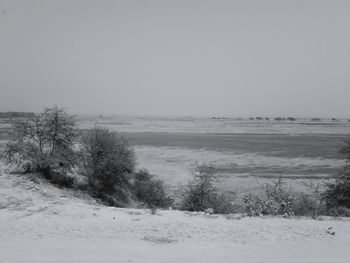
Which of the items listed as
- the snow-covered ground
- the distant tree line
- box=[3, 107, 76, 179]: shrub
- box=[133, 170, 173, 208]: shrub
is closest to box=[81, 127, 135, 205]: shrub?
the distant tree line

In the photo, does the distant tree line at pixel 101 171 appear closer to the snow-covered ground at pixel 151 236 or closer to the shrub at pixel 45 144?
the shrub at pixel 45 144

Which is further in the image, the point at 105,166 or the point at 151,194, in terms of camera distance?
the point at 151,194

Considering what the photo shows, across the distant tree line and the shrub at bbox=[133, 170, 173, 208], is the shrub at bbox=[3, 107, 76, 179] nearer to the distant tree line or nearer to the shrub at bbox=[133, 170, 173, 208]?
the distant tree line

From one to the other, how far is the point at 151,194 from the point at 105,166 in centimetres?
281

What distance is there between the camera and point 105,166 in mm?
17469

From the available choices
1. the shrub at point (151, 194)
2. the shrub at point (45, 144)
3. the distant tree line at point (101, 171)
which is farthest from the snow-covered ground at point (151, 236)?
the shrub at point (151, 194)

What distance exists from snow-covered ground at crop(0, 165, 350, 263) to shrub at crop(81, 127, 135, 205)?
559 cm

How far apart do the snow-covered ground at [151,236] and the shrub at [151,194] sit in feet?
23.3

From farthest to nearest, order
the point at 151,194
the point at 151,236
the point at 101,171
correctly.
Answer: the point at 151,194
the point at 101,171
the point at 151,236

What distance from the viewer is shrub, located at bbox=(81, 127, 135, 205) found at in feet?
56.2

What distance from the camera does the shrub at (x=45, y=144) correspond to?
1526 cm

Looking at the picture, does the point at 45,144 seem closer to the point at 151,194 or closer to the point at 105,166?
the point at 105,166

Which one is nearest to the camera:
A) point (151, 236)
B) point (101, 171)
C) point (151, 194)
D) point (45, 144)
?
point (151, 236)

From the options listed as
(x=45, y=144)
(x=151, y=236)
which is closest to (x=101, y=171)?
(x=45, y=144)
